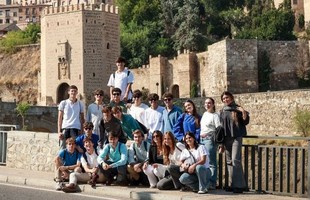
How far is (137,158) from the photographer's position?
15266 mm

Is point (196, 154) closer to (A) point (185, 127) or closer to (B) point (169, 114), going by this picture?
(A) point (185, 127)

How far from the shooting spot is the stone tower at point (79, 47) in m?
64.1

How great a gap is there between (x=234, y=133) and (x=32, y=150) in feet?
20.4

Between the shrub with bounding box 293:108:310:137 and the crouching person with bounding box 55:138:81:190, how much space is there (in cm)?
2576

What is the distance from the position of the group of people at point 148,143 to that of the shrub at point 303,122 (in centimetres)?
2456

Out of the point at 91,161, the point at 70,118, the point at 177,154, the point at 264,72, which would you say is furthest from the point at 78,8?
the point at 177,154

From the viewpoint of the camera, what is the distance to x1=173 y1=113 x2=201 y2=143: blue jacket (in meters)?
14.9

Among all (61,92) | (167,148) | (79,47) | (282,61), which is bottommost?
(167,148)

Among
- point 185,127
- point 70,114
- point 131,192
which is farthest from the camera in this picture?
point 70,114

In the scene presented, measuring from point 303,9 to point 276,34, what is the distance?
8075 mm

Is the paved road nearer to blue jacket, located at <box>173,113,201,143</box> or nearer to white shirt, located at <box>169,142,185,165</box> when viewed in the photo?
white shirt, located at <box>169,142,185,165</box>

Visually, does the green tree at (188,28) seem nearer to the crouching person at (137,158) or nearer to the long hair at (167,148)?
the crouching person at (137,158)

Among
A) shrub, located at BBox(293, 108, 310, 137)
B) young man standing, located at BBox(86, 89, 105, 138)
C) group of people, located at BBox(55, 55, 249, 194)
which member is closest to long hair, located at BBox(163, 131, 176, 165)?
group of people, located at BBox(55, 55, 249, 194)

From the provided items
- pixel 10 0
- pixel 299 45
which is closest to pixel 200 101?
pixel 299 45
